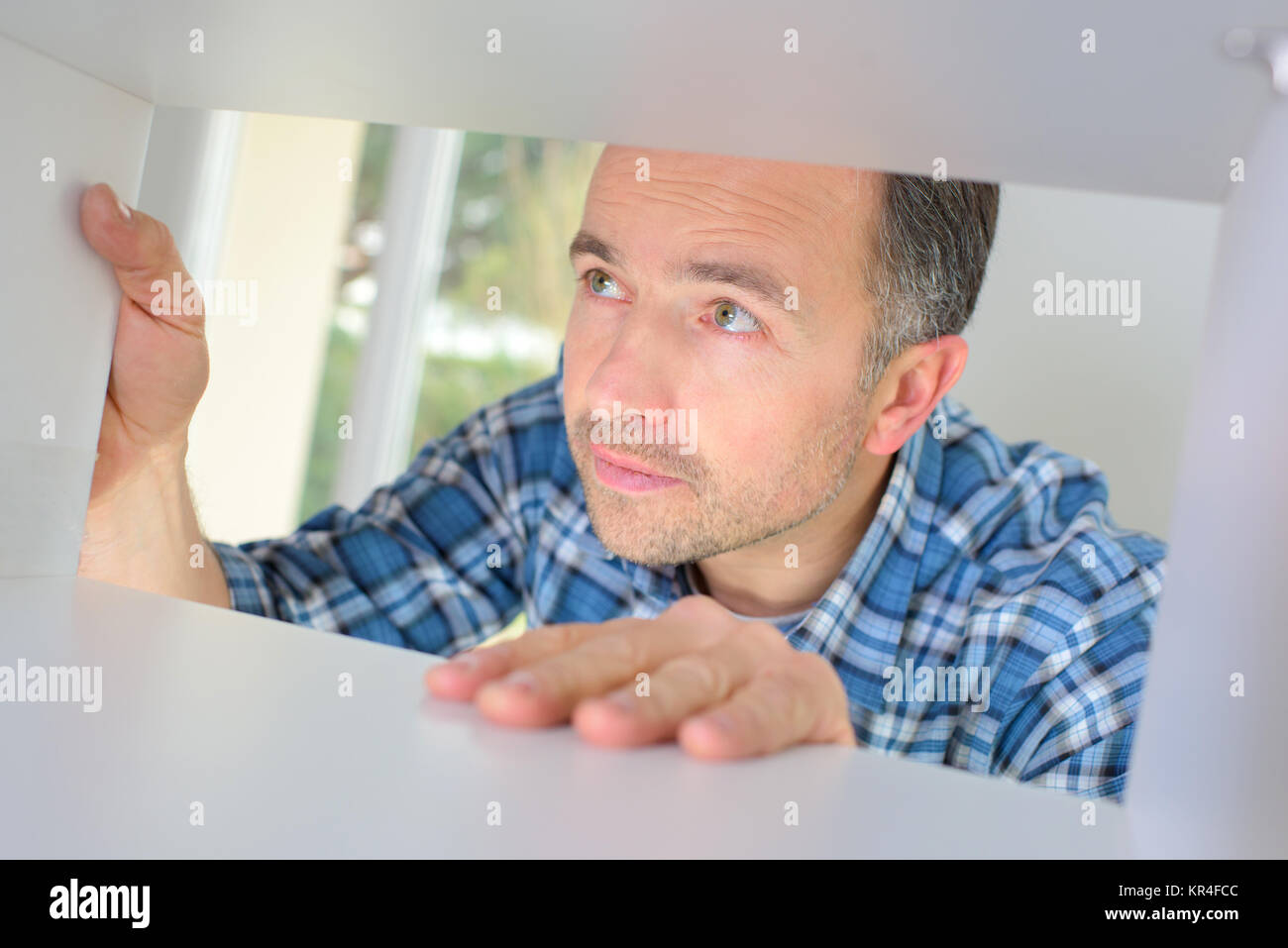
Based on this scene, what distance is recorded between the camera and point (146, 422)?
0.91 m

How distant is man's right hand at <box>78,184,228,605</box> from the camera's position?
2.15 ft

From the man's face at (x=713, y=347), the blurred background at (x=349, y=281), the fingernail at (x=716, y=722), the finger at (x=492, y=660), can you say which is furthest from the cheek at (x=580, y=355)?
the blurred background at (x=349, y=281)

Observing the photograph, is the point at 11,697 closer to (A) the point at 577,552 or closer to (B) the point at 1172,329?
(A) the point at 577,552

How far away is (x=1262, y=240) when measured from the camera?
35 cm

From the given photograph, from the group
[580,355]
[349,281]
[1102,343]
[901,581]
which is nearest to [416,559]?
[580,355]

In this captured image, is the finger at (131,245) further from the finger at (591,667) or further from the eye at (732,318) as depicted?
the eye at (732,318)

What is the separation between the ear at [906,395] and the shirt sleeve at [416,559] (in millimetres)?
580

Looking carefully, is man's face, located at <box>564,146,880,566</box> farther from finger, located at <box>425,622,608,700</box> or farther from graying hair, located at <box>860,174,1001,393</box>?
finger, located at <box>425,622,608,700</box>

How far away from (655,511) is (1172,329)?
3.93 feet

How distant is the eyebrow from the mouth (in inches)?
9.8

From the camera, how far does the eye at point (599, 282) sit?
4.32ft

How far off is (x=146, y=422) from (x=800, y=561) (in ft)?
3.05

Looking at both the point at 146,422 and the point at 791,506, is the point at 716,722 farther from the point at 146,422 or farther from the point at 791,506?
the point at 791,506

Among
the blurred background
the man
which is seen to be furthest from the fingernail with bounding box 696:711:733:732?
the blurred background
